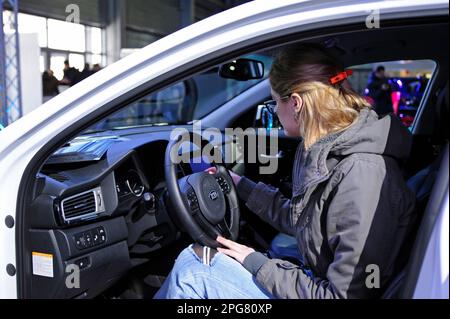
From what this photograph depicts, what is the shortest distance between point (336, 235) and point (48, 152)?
93 centimetres

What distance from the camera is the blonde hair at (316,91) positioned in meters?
1.53

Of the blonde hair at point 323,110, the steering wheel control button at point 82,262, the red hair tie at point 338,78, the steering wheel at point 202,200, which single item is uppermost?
the red hair tie at point 338,78

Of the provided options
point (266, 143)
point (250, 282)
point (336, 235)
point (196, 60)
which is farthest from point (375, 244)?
point (266, 143)

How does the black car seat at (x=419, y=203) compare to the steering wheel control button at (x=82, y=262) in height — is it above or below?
above

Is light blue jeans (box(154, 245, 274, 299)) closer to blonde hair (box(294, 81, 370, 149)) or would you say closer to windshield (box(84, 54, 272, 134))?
blonde hair (box(294, 81, 370, 149))

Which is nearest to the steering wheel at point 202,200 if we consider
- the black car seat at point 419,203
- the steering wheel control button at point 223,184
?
the steering wheel control button at point 223,184

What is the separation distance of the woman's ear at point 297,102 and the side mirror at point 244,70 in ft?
4.00

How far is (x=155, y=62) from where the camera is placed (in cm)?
138

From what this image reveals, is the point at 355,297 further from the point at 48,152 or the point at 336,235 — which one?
the point at 48,152

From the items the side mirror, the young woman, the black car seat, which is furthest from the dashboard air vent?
the side mirror

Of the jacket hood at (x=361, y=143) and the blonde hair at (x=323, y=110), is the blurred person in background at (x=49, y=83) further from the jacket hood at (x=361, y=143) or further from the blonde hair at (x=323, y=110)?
the jacket hood at (x=361, y=143)

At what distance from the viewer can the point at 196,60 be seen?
1.37m

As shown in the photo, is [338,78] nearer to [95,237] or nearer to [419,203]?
[419,203]

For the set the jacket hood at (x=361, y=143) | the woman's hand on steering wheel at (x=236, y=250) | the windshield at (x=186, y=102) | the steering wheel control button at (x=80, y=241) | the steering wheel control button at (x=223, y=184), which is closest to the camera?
the jacket hood at (x=361, y=143)
